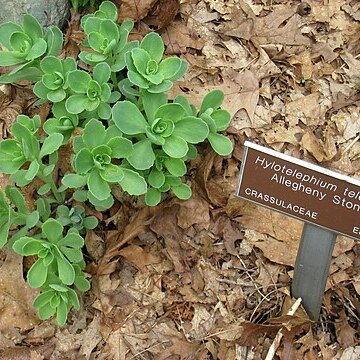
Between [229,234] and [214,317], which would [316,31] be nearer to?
[229,234]

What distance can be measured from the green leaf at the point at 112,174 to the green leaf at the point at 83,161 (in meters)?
0.04

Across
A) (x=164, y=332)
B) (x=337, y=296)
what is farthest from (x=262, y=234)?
(x=164, y=332)

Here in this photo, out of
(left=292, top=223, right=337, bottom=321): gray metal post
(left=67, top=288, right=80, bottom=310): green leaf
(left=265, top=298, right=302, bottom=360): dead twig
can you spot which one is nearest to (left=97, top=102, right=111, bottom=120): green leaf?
(left=67, top=288, right=80, bottom=310): green leaf

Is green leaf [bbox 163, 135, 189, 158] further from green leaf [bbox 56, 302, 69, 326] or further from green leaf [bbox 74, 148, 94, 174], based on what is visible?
green leaf [bbox 56, 302, 69, 326]

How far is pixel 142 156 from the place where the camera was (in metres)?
1.72

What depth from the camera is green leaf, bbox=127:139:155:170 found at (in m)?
1.71

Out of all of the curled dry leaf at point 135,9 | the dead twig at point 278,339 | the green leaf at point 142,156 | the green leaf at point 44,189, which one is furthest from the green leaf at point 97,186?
the curled dry leaf at point 135,9

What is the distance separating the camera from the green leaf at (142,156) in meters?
1.71

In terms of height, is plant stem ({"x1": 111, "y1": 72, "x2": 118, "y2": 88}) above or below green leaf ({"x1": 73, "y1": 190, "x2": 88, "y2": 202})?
above

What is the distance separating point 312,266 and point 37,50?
1082 mm

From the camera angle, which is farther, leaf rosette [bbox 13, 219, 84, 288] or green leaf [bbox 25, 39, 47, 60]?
green leaf [bbox 25, 39, 47, 60]

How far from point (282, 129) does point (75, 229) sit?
847 mm

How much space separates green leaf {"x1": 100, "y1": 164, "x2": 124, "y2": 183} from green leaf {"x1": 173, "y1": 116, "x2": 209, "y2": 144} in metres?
0.22

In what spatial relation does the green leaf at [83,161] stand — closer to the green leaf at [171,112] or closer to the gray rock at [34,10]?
the green leaf at [171,112]
